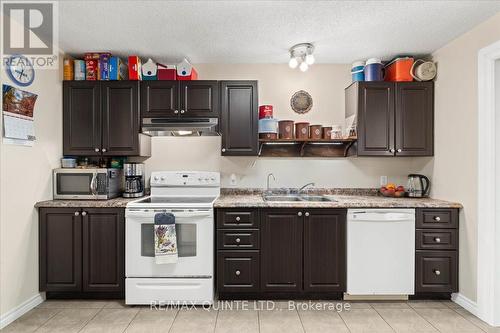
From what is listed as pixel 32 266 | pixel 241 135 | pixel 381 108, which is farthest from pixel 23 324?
pixel 381 108

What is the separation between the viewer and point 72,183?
10.1 feet

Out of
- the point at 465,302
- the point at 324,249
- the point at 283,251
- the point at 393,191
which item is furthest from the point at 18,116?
the point at 465,302

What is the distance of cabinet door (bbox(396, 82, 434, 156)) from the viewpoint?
324 cm

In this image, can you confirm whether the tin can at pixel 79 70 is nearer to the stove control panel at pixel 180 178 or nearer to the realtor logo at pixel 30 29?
the realtor logo at pixel 30 29

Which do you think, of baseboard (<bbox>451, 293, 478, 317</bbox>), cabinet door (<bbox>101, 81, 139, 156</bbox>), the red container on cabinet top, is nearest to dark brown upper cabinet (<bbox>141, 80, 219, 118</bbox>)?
cabinet door (<bbox>101, 81, 139, 156</bbox>)

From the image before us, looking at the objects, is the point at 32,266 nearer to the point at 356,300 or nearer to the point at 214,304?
the point at 214,304

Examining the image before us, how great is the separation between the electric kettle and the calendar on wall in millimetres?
3691

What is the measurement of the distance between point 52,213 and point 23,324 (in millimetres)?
908

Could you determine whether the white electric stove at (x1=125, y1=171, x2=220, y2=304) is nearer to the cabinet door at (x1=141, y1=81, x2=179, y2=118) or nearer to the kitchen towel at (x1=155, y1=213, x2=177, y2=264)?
the kitchen towel at (x1=155, y1=213, x2=177, y2=264)

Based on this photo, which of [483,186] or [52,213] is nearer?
[483,186]

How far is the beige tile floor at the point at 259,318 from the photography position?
245 centimetres

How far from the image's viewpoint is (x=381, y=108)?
3258 millimetres

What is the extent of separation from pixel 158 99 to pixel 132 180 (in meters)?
0.88

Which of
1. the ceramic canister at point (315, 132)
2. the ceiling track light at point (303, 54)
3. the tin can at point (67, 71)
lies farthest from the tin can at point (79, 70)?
the ceramic canister at point (315, 132)
